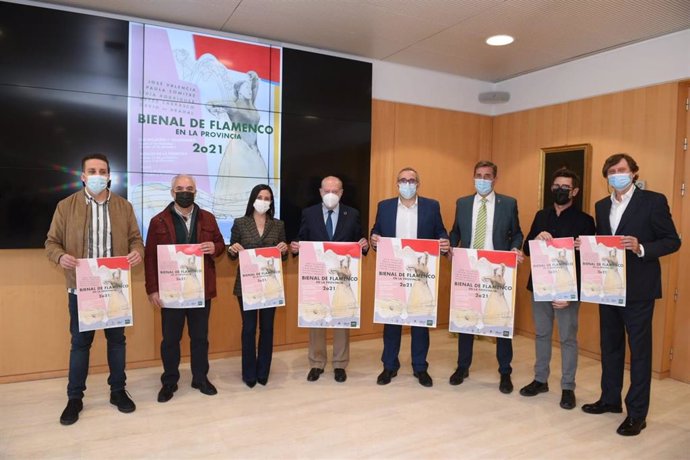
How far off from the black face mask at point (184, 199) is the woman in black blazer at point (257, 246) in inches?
15.4

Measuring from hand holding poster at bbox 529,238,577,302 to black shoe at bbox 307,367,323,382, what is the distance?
1.78m

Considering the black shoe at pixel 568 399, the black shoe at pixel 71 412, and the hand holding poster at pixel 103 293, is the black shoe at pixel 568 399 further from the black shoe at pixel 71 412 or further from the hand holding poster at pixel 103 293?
the black shoe at pixel 71 412

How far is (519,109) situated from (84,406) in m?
5.14

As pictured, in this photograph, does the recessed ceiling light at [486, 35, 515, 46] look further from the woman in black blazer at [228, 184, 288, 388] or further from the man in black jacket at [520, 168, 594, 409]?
the woman in black blazer at [228, 184, 288, 388]

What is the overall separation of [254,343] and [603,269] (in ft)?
8.29

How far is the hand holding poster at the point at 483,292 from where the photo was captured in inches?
140

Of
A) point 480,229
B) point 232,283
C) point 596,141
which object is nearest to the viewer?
point 480,229

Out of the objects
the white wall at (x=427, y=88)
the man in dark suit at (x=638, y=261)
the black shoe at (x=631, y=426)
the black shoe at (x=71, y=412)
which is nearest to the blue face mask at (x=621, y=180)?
the man in dark suit at (x=638, y=261)

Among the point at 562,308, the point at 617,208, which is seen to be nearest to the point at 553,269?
the point at 562,308

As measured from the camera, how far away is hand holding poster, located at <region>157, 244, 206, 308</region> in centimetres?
334

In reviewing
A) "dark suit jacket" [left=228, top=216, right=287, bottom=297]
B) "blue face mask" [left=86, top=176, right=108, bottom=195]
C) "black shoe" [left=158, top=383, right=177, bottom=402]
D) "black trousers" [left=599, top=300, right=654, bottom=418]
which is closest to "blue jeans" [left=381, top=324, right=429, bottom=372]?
"dark suit jacket" [left=228, top=216, right=287, bottom=297]

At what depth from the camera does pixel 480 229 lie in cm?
382

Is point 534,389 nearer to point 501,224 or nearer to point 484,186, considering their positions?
point 501,224

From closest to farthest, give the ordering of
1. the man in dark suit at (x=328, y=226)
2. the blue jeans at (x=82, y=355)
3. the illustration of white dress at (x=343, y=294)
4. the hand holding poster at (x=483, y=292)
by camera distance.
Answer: the blue jeans at (x=82, y=355), the hand holding poster at (x=483, y=292), the illustration of white dress at (x=343, y=294), the man in dark suit at (x=328, y=226)
